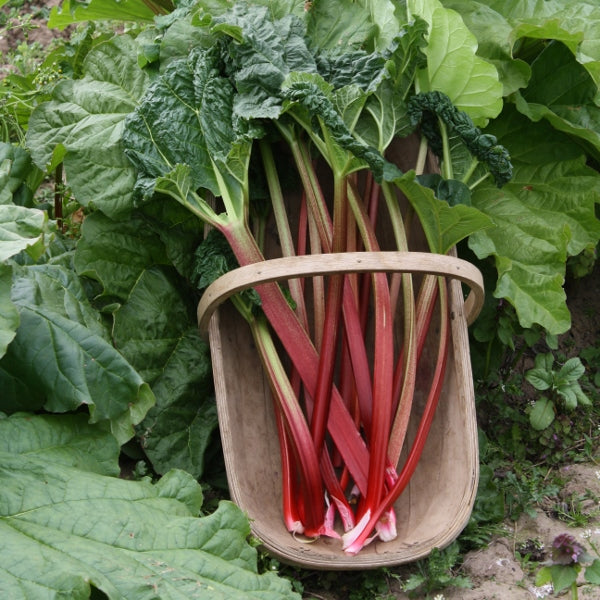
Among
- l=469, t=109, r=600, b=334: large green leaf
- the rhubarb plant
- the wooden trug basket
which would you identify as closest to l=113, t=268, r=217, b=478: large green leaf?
the wooden trug basket

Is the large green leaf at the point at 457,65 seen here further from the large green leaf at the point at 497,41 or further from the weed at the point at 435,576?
the weed at the point at 435,576

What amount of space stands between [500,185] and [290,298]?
685 millimetres

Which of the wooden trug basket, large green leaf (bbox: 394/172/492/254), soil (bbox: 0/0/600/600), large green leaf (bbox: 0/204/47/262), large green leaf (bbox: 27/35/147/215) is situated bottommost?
soil (bbox: 0/0/600/600)

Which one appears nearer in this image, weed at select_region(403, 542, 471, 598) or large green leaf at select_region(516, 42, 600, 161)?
weed at select_region(403, 542, 471, 598)

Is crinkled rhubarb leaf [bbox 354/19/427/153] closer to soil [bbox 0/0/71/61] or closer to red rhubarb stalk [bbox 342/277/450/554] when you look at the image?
red rhubarb stalk [bbox 342/277/450/554]

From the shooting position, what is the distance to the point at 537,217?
263cm

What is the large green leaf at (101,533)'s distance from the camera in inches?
61.0

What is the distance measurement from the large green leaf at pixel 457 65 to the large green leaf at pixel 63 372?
118cm

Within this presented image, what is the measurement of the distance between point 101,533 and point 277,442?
81cm

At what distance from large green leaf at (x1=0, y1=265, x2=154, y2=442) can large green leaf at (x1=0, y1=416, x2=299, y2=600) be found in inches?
2.9

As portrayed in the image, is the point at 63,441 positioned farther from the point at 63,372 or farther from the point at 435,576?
the point at 435,576

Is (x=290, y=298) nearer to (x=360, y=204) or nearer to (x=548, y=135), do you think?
(x=360, y=204)

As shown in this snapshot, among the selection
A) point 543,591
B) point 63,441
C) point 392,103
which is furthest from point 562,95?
point 63,441

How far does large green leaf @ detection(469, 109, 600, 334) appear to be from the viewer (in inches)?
96.8
